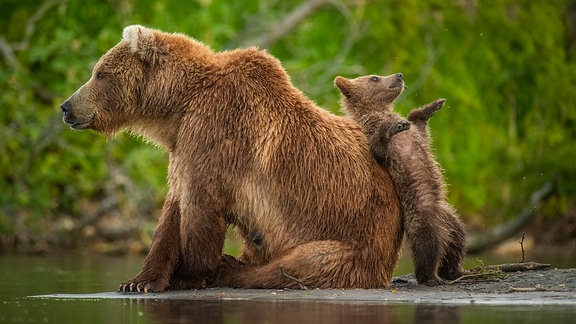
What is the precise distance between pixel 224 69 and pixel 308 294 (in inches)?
84.4

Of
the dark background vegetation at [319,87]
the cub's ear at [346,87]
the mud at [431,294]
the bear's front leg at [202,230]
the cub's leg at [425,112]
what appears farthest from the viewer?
the dark background vegetation at [319,87]

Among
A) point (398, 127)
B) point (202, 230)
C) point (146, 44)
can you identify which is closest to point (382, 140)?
point (398, 127)

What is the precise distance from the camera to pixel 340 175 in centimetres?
995

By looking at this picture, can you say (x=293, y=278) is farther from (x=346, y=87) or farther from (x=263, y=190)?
(x=346, y=87)

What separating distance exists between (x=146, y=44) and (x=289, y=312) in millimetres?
3163

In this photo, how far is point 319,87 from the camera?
837 inches

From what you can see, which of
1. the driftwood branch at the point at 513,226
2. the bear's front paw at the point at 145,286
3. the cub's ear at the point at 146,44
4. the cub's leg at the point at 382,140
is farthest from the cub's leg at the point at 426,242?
the driftwood branch at the point at 513,226

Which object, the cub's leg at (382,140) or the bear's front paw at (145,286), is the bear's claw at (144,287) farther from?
the cub's leg at (382,140)

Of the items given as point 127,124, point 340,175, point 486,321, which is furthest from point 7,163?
point 486,321

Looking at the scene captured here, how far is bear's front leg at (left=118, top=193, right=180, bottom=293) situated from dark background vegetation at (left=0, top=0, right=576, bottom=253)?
A: 30.0ft

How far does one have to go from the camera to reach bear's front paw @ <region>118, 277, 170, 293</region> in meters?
9.88

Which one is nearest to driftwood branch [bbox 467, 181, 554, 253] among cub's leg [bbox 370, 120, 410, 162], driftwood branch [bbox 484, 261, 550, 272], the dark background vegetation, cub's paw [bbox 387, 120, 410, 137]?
the dark background vegetation

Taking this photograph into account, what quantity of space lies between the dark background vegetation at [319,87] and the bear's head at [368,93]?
28.1 ft

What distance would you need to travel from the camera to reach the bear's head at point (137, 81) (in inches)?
405
